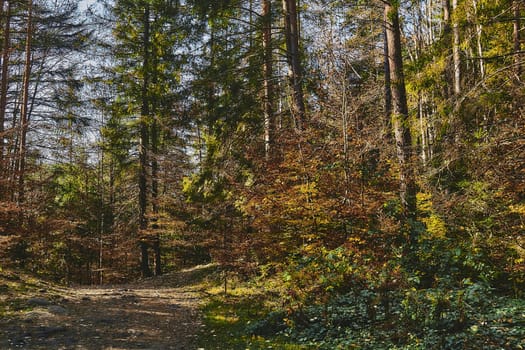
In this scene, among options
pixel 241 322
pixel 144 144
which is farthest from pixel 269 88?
pixel 144 144

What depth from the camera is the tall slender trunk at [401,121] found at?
7320 mm

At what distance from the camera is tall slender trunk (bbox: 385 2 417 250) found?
7320mm

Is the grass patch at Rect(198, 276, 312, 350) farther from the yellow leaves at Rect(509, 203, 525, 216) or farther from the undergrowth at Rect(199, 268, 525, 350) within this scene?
the yellow leaves at Rect(509, 203, 525, 216)

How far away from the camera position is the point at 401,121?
7449 millimetres

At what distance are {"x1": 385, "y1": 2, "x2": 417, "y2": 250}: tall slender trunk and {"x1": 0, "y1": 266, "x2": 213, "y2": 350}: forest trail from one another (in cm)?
500

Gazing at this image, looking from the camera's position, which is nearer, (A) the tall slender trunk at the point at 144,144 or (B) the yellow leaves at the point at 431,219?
(B) the yellow leaves at the point at 431,219

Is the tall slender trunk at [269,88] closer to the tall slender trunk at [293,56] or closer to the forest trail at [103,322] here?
the tall slender trunk at [293,56]

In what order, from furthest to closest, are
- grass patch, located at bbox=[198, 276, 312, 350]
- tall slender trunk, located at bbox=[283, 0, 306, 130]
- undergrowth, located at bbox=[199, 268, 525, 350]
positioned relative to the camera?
tall slender trunk, located at bbox=[283, 0, 306, 130] → grass patch, located at bbox=[198, 276, 312, 350] → undergrowth, located at bbox=[199, 268, 525, 350]

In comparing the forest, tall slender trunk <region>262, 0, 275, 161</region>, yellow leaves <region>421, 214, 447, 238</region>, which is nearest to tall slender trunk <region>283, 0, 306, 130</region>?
the forest

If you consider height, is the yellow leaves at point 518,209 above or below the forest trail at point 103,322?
above

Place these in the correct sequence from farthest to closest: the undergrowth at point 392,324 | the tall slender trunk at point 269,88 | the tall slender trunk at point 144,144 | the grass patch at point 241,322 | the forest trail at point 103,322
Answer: the tall slender trunk at point 144,144 < the tall slender trunk at point 269,88 < the forest trail at point 103,322 < the grass patch at point 241,322 < the undergrowth at point 392,324

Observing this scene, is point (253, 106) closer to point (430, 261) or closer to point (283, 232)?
point (283, 232)

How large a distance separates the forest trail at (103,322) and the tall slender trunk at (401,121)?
500 cm

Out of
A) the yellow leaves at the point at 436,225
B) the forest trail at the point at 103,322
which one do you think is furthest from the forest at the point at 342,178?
the forest trail at the point at 103,322
